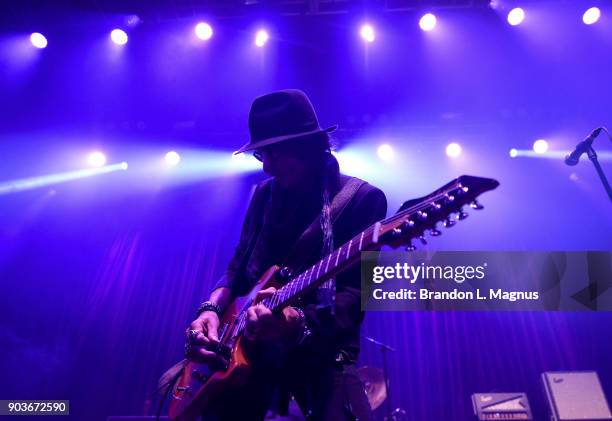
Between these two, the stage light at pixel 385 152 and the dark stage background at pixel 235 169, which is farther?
the stage light at pixel 385 152

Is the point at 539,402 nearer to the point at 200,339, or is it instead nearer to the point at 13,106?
the point at 200,339

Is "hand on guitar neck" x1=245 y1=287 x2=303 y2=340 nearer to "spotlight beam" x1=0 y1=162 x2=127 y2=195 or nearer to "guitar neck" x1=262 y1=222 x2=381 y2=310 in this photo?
"guitar neck" x1=262 y1=222 x2=381 y2=310

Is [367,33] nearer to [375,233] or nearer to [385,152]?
[385,152]

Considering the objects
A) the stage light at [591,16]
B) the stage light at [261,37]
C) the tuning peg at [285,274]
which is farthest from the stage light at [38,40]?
the stage light at [591,16]

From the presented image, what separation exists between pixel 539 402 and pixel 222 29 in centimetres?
940

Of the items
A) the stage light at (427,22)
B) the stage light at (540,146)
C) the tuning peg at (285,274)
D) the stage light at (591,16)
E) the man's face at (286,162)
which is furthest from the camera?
the stage light at (540,146)

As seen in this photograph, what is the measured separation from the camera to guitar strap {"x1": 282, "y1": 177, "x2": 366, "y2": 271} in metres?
A: 2.08

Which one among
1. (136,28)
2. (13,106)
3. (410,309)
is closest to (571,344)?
(410,309)

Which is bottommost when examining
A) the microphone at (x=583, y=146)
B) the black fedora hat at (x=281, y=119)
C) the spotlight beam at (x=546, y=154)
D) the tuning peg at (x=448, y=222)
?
the tuning peg at (x=448, y=222)

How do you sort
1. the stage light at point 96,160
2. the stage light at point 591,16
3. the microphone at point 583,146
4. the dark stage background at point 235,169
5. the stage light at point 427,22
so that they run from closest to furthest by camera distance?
the microphone at point 583,146
the stage light at point 591,16
the stage light at point 427,22
the dark stage background at point 235,169
the stage light at point 96,160

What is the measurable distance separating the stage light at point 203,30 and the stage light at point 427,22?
12.5ft

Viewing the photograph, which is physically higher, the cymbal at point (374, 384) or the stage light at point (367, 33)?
the stage light at point (367, 33)

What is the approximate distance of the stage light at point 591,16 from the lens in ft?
21.4

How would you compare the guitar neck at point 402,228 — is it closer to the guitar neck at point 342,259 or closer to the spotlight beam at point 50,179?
the guitar neck at point 342,259
